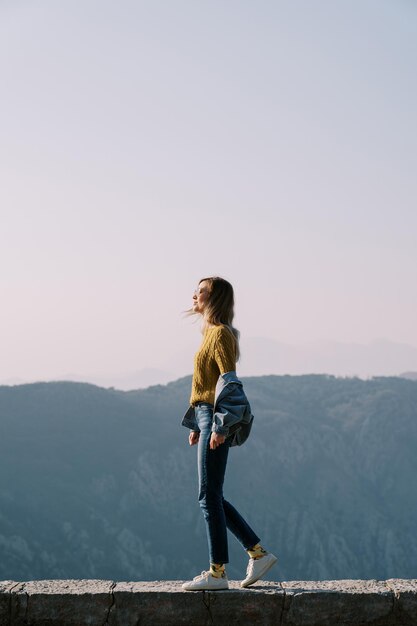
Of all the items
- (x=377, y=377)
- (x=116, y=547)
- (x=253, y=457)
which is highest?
(x=377, y=377)

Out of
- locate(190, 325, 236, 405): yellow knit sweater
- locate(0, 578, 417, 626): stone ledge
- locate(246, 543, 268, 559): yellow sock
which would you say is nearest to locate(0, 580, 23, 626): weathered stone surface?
locate(0, 578, 417, 626): stone ledge

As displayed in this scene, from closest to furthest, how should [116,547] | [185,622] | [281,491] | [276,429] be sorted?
[185,622] < [116,547] < [281,491] < [276,429]

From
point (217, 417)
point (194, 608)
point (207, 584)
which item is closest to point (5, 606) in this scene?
point (194, 608)

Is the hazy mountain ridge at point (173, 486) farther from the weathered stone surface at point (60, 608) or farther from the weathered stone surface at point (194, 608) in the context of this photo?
the weathered stone surface at point (194, 608)

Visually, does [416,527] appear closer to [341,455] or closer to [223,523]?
[341,455]

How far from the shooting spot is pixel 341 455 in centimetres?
12744

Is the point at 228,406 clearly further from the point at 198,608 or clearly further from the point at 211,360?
the point at 198,608

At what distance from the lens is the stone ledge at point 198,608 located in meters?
6.80

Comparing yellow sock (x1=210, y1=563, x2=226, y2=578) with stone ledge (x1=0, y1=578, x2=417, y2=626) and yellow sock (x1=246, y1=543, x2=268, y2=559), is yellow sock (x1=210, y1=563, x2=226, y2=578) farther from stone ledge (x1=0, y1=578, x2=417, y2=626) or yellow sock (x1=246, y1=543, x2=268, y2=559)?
yellow sock (x1=246, y1=543, x2=268, y2=559)

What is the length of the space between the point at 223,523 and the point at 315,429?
125059 millimetres

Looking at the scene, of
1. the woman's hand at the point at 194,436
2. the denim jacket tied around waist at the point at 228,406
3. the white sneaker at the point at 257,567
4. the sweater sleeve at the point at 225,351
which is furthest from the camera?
the woman's hand at the point at 194,436

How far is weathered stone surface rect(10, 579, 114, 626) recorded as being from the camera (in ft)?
22.4

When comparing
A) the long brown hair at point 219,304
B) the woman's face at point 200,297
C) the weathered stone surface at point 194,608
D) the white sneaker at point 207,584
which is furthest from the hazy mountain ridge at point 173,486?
the long brown hair at point 219,304

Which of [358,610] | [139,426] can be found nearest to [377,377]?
[139,426]
